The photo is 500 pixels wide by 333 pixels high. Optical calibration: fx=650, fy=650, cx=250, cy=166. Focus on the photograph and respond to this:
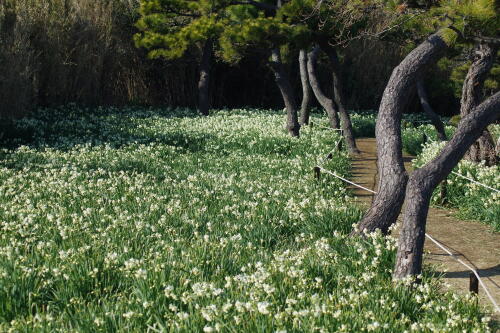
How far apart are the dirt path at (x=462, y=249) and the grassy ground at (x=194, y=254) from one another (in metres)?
0.62

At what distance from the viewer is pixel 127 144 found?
14352mm

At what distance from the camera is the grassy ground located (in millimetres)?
Answer: 4195

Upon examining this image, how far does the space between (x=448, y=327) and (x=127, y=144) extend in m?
11.0

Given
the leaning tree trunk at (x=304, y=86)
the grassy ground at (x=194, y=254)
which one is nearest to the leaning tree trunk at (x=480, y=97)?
the grassy ground at (x=194, y=254)

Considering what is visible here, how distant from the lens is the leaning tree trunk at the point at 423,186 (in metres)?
5.29

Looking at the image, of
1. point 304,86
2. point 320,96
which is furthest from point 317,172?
point 304,86

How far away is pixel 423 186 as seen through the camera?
550cm

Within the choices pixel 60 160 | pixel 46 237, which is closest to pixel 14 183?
pixel 60 160

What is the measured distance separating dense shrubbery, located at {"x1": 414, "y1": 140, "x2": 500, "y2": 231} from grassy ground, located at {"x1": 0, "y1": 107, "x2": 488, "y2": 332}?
5.51ft

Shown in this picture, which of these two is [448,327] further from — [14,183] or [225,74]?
[225,74]

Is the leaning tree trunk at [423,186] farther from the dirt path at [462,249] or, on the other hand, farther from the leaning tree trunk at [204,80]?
the leaning tree trunk at [204,80]

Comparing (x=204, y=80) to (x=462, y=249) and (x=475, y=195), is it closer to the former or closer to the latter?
(x=475, y=195)

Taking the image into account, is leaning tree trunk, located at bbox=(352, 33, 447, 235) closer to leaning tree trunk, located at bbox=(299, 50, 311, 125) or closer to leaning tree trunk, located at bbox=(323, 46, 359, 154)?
leaning tree trunk, located at bbox=(323, 46, 359, 154)

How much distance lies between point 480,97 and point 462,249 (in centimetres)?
491
